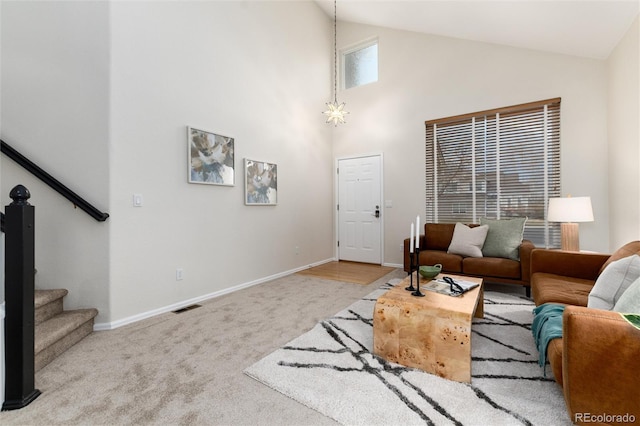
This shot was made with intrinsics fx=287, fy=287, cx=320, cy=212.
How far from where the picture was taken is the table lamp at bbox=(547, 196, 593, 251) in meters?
2.98

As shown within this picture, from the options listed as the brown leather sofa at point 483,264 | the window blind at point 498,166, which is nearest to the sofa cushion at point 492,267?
the brown leather sofa at point 483,264

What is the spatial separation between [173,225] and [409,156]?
3.72 meters

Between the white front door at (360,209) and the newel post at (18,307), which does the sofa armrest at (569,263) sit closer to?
the white front door at (360,209)

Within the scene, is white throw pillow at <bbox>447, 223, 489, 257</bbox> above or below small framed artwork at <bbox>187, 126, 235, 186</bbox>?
below

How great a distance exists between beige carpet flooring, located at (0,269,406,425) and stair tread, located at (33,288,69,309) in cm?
42

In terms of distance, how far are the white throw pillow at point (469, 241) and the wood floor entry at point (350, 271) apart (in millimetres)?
1160

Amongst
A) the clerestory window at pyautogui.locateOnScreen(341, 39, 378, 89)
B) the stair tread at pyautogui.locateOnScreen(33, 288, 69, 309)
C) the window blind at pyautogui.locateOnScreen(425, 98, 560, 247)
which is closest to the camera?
Result: the stair tread at pyautogui.locateOnScreen(33, 288, 69, 309)

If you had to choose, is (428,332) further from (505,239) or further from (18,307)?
(505,239)

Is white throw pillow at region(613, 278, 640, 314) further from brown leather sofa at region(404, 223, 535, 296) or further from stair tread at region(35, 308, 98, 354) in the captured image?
stair tread at region(35, 308, 98, 354)

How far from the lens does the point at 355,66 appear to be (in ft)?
18.3

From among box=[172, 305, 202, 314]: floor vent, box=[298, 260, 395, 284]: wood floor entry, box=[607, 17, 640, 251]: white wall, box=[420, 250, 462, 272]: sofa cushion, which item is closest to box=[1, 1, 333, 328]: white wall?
box=[172, 305, 202, 314]: floor vent

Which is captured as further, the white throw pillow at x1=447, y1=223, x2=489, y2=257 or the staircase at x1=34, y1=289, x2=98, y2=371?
the white throw pillow at x1=447, y1=223, x2=489, y2=257

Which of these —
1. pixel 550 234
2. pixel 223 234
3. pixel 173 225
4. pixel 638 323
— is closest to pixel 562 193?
pixel 550 234

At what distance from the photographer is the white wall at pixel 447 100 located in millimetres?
3561
